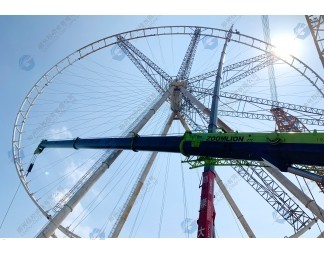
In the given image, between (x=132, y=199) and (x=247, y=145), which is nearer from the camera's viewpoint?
(x=247, y=145)

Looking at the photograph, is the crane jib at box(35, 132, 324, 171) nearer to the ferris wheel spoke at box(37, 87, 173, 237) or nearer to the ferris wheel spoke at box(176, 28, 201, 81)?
the ferris wheel spoke at box(37, 87, 173, 237)

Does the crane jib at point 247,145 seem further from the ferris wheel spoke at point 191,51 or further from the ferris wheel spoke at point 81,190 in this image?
the ferris wheel spoke at point 191,51

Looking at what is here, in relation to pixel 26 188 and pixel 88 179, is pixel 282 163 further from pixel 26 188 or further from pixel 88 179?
pixel 26 188

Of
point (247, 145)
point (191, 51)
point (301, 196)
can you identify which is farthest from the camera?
point (191, 51)

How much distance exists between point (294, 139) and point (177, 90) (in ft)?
64.4

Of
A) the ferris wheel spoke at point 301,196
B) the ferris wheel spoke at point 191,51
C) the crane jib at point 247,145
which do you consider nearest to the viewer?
the crane jib at point 247,145

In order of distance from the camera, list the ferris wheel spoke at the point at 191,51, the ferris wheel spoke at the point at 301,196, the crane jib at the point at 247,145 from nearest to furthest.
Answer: the crane jib at the point at 247,145 → the ferris wheel spoke at the point at 301,196 → the ferris wheel spoke at the point at 191,51

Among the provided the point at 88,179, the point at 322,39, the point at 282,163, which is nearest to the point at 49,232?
the point at 88,179

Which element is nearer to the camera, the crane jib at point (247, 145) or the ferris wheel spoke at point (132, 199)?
the crane jib at point (247, 145)

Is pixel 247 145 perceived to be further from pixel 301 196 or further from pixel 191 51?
pixel 191 51

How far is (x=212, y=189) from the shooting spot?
18.0m

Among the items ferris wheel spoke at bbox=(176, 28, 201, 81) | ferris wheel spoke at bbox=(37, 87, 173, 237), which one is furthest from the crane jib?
ferris wheel spoke at bbox=(176, 28, 201, 81)

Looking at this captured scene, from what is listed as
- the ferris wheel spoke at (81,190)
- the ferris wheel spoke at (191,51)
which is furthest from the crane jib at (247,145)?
the ferris wheel spoke at (191,51)

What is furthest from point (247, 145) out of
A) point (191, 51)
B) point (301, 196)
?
point (191, 51)
